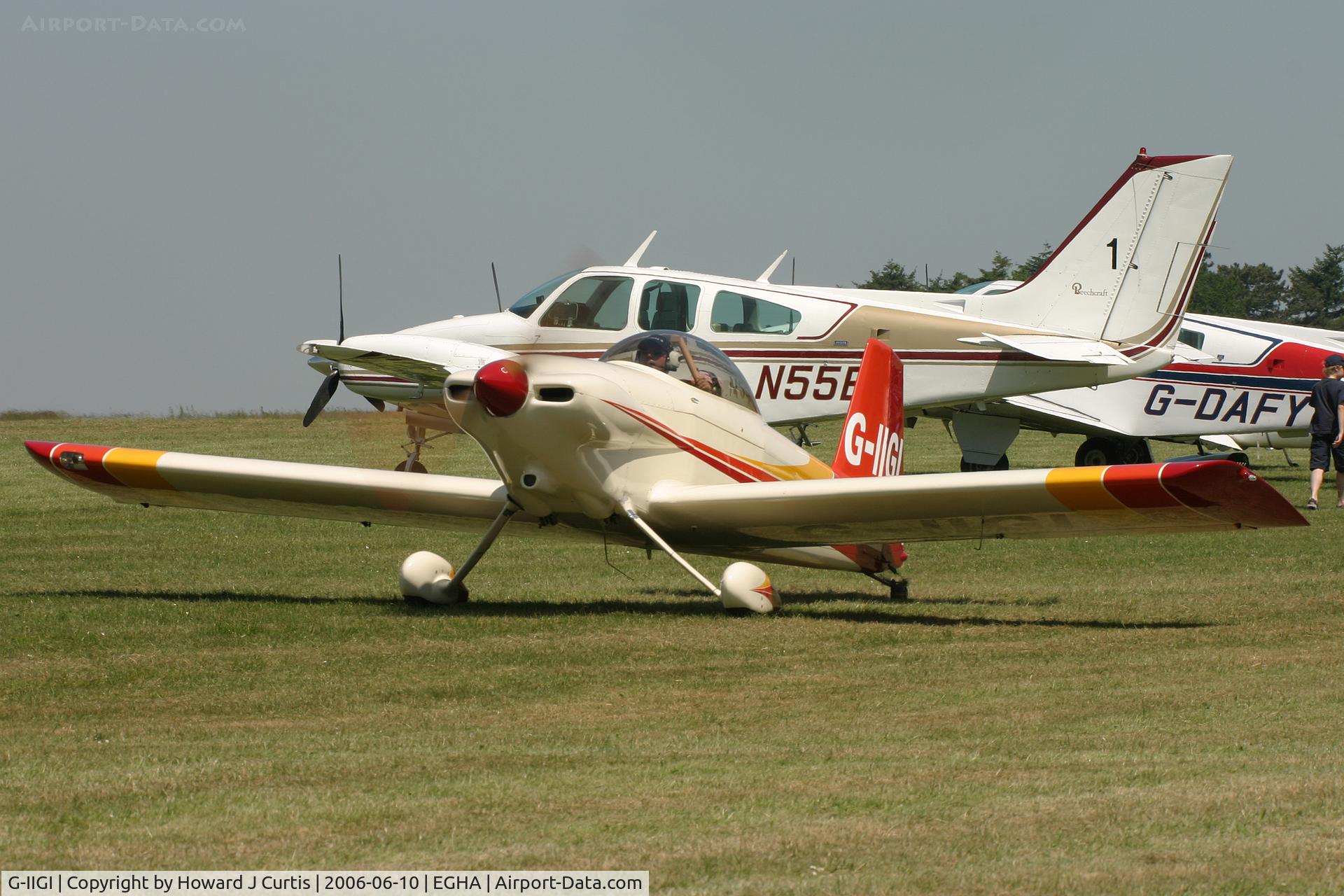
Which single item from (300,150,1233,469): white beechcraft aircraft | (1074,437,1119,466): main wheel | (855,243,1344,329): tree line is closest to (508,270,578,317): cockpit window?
(300,150,1233,469): white beechcraft aircraft

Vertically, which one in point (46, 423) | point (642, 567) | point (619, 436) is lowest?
point (46, 423)

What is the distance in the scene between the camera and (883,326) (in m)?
20.5

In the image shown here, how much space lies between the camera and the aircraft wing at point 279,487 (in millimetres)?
11016

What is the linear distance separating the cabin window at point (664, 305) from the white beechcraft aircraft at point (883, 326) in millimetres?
18

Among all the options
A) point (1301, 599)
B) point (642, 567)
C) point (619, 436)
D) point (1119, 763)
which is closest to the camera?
point (1119, 763)

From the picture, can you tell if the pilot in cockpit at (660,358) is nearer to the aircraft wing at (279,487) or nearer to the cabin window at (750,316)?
the aircraft wing at (279,487)

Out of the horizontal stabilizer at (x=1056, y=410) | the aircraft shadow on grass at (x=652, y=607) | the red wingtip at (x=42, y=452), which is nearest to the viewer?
the aircraft shadow on grass at (x=652, y=607)

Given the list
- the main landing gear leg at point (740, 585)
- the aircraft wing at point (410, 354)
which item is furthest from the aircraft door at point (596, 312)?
the main landing gear leg at point (740, 585)

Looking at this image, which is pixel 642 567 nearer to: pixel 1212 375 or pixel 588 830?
pixel 588 830

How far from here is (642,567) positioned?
531 inches

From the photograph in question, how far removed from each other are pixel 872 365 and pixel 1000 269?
68.5 meters

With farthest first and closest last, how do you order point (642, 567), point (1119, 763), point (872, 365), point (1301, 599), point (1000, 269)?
point (1000, 269) → point (642, 567) → point (872, 365) → point (1301, 599) → point (1119, 763)

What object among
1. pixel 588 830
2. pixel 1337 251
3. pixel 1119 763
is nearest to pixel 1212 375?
pixel 1119 763

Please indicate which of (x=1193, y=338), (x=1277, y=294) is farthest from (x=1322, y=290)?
(x=1193, y=338)
